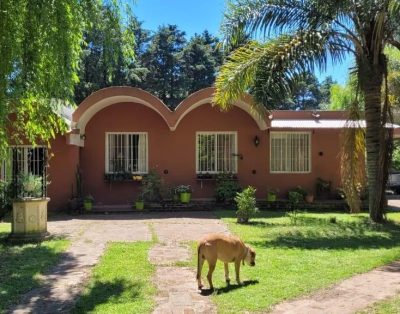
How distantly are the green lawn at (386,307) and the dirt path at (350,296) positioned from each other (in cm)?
10

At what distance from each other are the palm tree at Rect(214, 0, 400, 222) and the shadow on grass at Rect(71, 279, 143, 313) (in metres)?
5.93

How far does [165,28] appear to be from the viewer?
43.6 m

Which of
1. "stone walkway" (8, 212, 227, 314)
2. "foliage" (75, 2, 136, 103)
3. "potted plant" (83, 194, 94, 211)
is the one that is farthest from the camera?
"potted plant" (83, 194, 94, 211)

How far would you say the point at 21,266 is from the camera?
27.3 feet

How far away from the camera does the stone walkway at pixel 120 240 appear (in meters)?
6.25

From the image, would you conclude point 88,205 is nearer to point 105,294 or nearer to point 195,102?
point 195,102

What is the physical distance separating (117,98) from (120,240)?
7.72m

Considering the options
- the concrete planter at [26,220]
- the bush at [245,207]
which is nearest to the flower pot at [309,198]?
the bush at [245,207]

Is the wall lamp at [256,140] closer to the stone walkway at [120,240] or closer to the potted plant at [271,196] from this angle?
the potted plant at [271,196]

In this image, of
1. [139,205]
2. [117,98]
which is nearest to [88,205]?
[139,205]

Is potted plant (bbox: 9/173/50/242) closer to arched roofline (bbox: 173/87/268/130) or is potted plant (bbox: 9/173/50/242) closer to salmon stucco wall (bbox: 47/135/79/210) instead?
salmon stucco wall (bbox: 47/135/79/210)

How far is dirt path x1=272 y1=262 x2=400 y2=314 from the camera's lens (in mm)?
5844

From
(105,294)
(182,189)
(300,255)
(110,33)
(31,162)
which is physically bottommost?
(105,294)

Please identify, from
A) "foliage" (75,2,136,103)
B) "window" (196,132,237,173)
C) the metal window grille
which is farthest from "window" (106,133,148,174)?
"foliage" (75,2,136,103)
